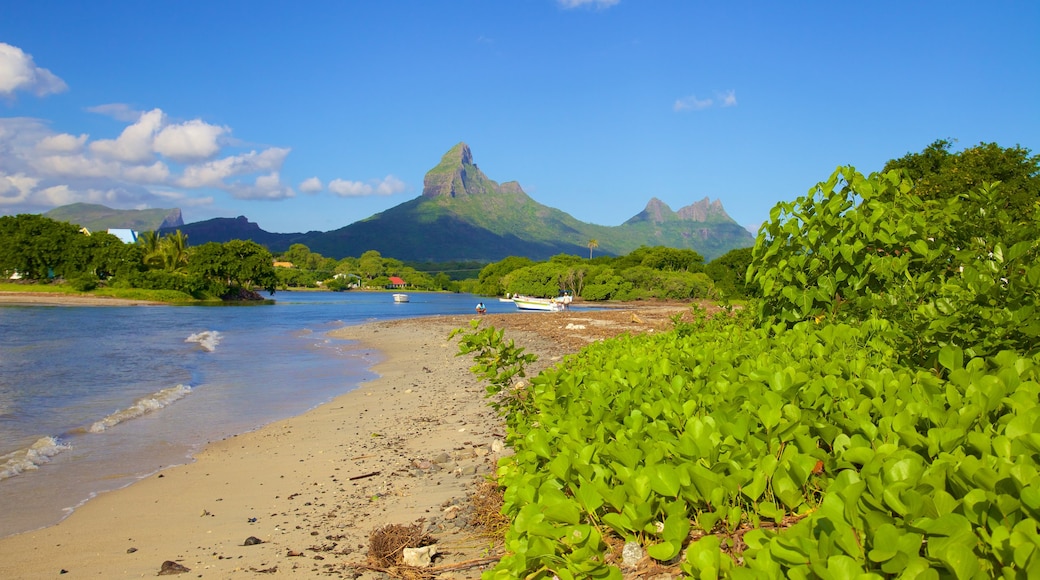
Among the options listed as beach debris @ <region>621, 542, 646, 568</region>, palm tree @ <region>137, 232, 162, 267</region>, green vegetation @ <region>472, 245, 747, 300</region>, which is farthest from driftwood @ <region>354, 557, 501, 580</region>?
palm tree @ <region>137, 232, 162, 267</region>

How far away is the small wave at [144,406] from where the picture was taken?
36.3 ft

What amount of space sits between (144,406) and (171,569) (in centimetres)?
930

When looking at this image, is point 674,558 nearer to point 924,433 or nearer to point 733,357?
point 924,433

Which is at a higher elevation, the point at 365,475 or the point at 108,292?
the point at 108,292

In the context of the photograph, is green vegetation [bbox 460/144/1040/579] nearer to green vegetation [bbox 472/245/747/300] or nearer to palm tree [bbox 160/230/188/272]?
green vegetation [bbox 472/245/747/300]

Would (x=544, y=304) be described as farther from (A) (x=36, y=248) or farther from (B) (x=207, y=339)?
(A) (x=36, y=248)

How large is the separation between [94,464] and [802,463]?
30.5 ft

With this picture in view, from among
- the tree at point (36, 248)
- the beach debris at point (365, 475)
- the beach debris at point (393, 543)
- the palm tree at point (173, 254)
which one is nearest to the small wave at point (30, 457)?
the beach debris at point (365, 475)

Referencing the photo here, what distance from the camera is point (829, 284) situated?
16.9ft

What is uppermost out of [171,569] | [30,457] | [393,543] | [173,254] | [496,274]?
[173,254]

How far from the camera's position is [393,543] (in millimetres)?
4125

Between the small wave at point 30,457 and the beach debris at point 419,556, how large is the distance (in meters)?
6.77

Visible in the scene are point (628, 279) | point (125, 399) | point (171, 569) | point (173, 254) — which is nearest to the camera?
point (171, 569)

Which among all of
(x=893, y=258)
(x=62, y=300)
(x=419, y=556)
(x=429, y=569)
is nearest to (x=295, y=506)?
(x=419, y=556)
